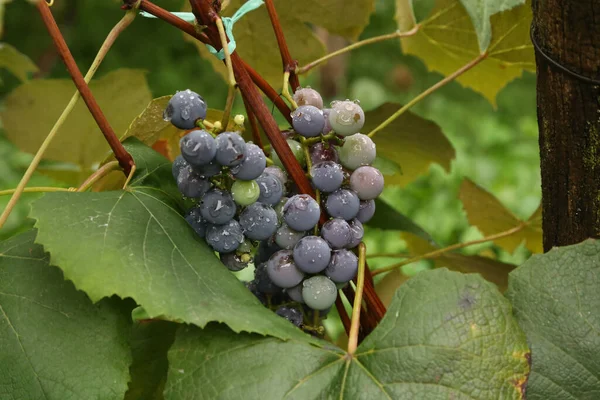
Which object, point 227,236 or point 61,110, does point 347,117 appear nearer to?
point 227,236

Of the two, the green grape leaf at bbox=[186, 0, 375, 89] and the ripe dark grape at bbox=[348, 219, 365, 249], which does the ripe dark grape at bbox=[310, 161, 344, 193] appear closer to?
the ripe dark grape at bbox=[348, 219, 365, 249]

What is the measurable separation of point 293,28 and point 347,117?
392 millimetres

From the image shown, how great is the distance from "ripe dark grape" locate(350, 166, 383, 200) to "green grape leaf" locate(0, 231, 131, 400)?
0.67 ft

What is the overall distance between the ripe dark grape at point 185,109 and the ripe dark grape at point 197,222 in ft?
0.27

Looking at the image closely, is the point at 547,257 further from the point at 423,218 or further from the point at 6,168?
the point at 6,168

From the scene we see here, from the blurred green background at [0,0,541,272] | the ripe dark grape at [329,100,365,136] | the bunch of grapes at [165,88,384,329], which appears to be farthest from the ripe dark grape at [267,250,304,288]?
the blurred green background at [0,0,541,272]

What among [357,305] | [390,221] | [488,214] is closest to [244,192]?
[357,305]

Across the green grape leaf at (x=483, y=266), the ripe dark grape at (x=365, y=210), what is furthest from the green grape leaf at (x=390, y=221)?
the ripe dark grape at (x=365, y=210)

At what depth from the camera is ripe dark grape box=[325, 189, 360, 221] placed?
0.55m

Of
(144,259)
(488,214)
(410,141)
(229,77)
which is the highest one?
(229,77)

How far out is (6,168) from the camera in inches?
120

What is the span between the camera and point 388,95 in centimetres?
426

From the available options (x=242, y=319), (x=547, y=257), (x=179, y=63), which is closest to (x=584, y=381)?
(x=547, y=257)

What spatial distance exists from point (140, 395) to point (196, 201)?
23 cm
